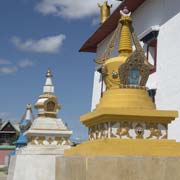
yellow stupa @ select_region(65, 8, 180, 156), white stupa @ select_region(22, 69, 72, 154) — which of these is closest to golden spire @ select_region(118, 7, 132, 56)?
yellow stupa @ select_region(65, 8, 180, 156)

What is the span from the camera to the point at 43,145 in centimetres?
1099

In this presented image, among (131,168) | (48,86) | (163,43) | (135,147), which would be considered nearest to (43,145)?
(48,86)

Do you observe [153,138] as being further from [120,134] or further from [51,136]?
[51,136]

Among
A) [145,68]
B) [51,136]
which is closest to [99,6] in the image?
[51,136]

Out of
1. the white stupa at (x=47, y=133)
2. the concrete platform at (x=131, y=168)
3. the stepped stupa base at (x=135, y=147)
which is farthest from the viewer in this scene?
the white stupa at (x=47, y=133)

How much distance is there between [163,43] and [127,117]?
22.7 feet

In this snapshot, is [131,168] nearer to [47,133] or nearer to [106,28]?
[47,133]

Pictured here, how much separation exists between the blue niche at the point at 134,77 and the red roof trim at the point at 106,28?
837cm

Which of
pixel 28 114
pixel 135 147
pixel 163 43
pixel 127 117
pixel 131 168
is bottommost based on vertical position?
pixel 131 168

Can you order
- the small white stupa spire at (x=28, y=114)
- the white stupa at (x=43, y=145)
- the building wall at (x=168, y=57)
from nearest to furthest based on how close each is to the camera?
the building wall at (x=168, y=57)
the white stupa at (x=43, y=145)
the small white stupa spire at (x=28, y=114)

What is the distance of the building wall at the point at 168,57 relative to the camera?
32.5 ft

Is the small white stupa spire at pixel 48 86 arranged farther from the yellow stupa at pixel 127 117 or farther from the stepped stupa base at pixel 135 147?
the stepped stupa base at pixel 135 147

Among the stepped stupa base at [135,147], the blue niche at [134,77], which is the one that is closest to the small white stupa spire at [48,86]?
the blue niche at [134,77]

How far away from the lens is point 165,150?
13.8 ft
